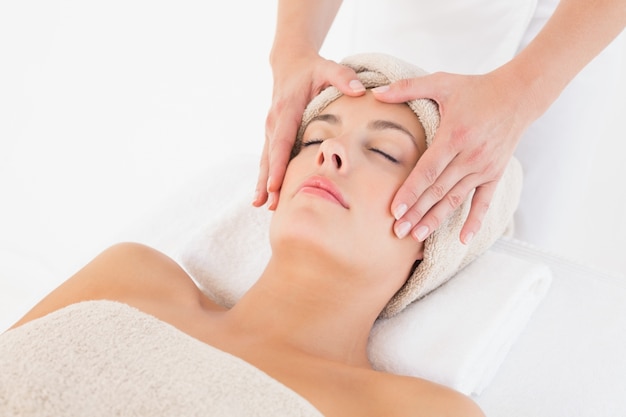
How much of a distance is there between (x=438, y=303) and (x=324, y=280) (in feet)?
0.89

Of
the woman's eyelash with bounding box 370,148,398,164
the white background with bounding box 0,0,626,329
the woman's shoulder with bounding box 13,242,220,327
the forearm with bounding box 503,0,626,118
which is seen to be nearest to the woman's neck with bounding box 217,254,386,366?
the woman's shoulder with bounding box 13,242,220,327

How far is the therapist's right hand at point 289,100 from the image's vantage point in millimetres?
1450

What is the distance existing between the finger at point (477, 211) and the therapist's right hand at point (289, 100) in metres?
0.29

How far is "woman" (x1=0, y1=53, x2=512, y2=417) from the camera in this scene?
1.23 metres

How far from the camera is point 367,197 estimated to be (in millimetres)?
1319

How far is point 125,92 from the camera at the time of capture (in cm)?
271

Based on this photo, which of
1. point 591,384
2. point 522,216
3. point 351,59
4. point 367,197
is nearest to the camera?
point 367,197

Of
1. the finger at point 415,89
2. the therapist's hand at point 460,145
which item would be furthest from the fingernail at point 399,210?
the finger at point 415,89

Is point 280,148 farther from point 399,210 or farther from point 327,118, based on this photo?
point 399,210

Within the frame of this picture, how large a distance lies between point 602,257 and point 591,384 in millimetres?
1206

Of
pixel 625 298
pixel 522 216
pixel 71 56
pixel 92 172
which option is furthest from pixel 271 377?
pixel 71 56

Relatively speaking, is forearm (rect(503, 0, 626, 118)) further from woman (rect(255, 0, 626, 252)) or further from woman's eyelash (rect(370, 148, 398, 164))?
woman's eyelash (rect(370, 148, 398, 164))

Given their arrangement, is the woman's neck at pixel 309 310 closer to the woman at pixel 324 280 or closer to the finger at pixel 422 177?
the woman at pixel 324 280

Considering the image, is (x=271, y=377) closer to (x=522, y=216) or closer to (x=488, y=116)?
(x=488, y=116)
